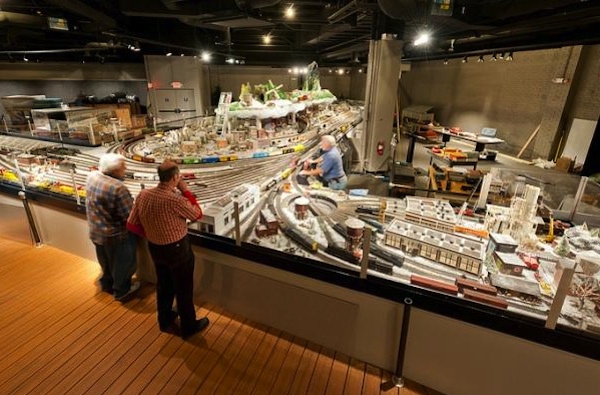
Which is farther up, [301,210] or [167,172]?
[167,172]

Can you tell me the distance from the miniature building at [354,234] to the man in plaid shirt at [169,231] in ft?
4.57

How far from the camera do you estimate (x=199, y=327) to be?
3.21 metres

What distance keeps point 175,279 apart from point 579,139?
1091 centimetres

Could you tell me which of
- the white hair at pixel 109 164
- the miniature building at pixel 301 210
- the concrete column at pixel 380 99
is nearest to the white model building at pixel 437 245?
the miniature building at pixel 301 210

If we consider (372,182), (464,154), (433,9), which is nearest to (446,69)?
(464,154)

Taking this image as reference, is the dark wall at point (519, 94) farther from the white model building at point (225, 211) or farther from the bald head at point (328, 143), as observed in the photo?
the white model building at point (225, 211)

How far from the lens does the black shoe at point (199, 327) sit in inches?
123

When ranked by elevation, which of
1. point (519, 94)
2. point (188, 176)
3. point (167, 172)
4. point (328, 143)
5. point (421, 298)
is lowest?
point (421, 298)

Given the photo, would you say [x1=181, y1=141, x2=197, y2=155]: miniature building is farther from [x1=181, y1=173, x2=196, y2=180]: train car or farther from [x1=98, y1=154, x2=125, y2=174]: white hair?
[x1=98, y1=154, x2=125, y2=174]: white hair

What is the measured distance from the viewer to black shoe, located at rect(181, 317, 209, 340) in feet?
10.3

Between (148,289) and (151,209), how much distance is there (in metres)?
1.70

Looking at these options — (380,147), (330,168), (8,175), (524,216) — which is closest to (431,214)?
(524,216)

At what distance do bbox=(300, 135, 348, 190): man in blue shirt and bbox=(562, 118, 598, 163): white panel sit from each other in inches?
287

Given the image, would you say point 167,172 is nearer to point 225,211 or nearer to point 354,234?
point 225,211
